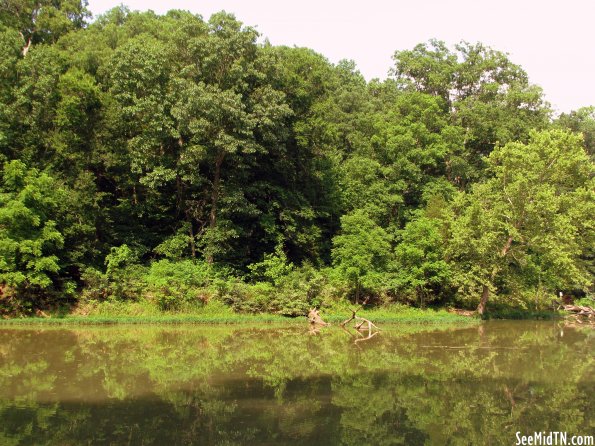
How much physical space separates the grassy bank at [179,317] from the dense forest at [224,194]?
2.40 feet

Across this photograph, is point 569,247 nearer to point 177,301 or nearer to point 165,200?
point 177,301

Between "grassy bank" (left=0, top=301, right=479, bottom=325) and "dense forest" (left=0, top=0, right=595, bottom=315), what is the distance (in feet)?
2.40

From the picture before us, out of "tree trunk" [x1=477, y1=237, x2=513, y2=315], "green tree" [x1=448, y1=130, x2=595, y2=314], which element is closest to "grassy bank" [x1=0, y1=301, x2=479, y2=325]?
"tree trunk" [x1=477, y1=237, x2=513, y2=315]

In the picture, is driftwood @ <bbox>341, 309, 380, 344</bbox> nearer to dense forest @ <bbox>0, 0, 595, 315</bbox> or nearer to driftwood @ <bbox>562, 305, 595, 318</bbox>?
dense forest @ <bbox>0, 0, 595, 315</bbox>

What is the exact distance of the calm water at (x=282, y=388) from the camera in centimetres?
1097

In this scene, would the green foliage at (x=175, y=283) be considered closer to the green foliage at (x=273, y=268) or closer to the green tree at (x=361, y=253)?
the green foliage at (x=273, y=268)

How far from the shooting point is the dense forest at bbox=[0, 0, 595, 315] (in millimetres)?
26703

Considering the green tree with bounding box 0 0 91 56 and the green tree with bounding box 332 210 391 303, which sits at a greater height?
the green tree with bounding box 0 0 91 56

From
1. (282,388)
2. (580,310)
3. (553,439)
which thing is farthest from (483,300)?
(553,439)

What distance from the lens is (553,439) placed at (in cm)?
1089

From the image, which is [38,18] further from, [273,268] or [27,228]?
[273,268]

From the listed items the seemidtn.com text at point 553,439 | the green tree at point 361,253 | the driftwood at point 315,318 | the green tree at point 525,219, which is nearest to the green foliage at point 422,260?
the green tree at point 525,219

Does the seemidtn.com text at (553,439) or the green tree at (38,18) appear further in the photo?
the green tree at (38,18)

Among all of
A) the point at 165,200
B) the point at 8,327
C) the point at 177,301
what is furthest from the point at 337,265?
the point at 8,327
